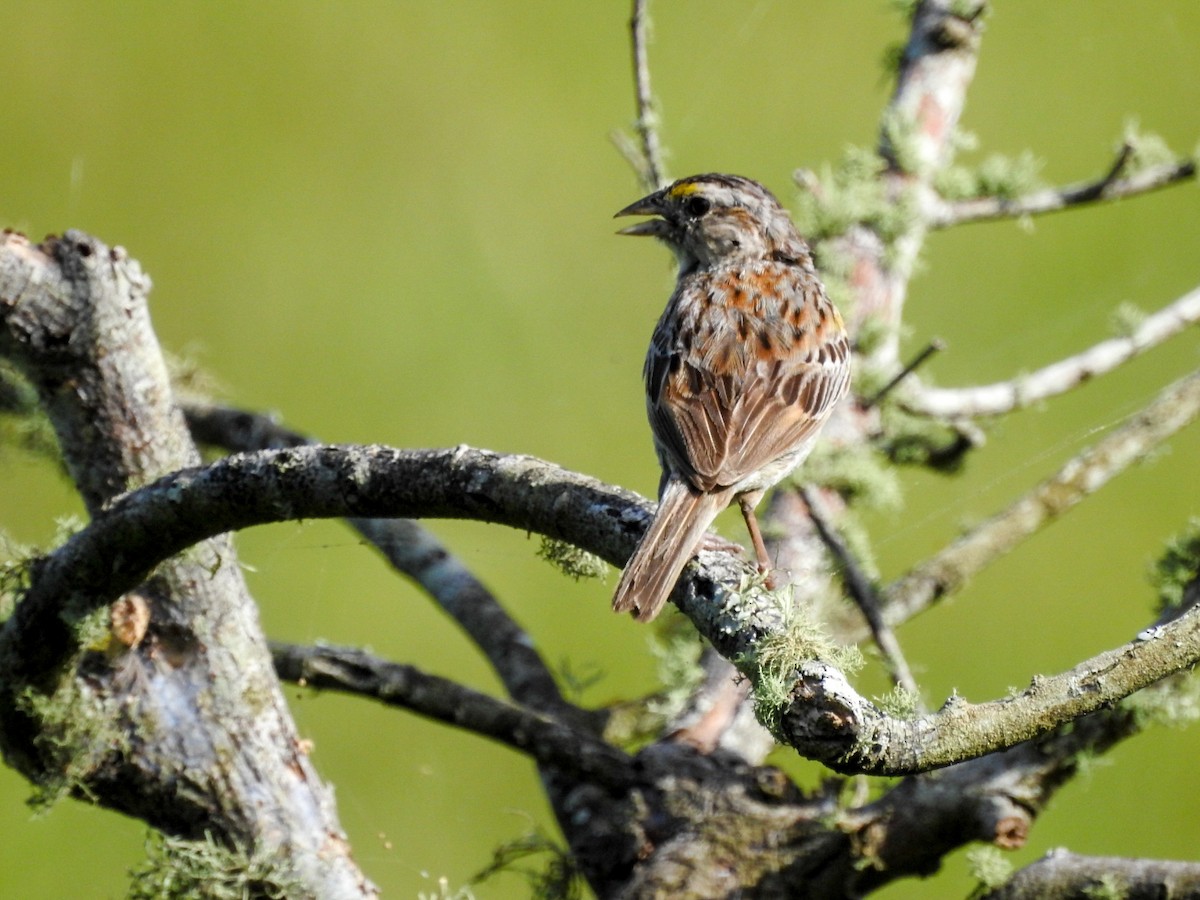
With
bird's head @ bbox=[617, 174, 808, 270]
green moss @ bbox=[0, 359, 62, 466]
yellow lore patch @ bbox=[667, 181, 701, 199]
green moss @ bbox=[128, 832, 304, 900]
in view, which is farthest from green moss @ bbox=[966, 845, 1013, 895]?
green moss @ bbox=[0, 359, 62, 466]

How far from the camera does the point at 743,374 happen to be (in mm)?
3154

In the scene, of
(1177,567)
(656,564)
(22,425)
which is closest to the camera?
(656,564)

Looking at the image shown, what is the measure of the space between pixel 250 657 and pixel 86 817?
4059mm

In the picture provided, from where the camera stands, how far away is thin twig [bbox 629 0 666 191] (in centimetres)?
343

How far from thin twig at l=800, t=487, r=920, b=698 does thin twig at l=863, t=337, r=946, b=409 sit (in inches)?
15.7

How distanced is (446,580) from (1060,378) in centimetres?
187

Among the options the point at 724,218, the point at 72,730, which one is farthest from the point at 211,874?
the point at 724,218

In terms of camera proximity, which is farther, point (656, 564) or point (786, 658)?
point (656, 564)

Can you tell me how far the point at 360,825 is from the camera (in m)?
5.94

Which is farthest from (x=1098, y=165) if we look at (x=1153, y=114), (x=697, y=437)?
(x=697, y=437)

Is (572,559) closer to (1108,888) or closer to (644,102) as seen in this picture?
(1108,888)

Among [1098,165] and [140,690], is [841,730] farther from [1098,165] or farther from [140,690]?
[1098,165]

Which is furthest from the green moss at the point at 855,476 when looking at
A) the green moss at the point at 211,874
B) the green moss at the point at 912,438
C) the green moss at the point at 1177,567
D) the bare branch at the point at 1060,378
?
the green moss at the point at 211,874

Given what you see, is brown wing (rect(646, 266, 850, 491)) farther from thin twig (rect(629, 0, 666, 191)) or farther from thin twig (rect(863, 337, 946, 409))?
thin twig (rect(629, 0, 666, 191))
